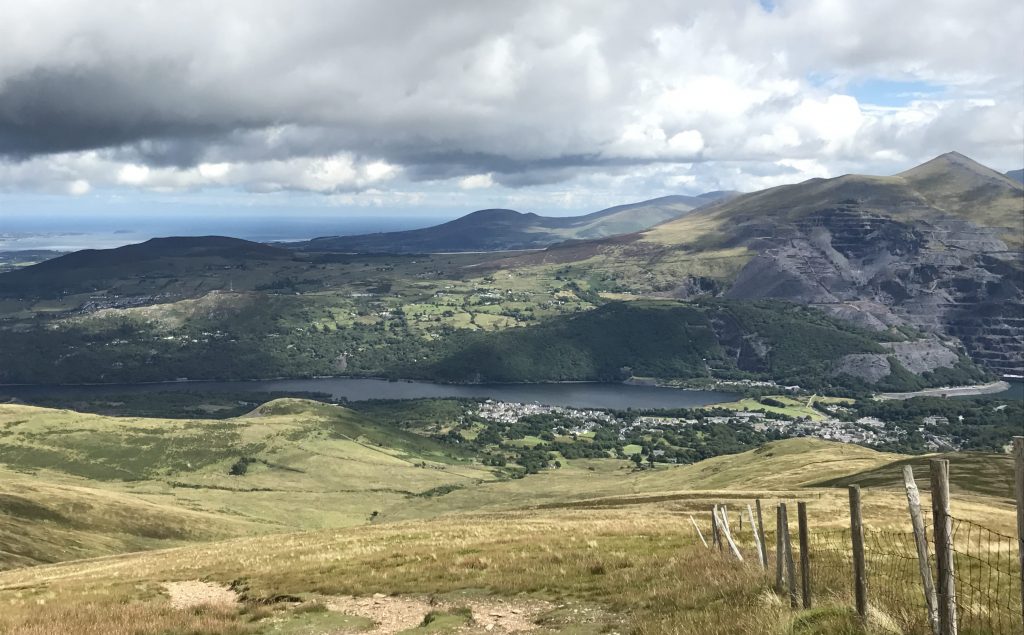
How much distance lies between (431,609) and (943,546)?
→ 16.0m

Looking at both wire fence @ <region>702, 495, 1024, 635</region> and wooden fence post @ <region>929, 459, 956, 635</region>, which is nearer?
wooden fence post @ <region>929, 459, 956, 635</region>

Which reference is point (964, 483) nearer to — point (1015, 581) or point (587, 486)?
point (587, 486)

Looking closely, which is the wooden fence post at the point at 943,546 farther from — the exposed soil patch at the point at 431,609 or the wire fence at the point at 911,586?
the exposed soil patch at the point at 431,609

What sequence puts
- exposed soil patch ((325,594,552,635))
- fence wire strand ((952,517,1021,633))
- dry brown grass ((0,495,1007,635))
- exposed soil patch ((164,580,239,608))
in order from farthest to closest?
1. exposed soil patch ((164,580,239,608))
2. exposed soil patch ((325,594,552,635))
3. dry brown grass ((0,495,1007,635))
4. fence wire strand ((952,517,1021,633))

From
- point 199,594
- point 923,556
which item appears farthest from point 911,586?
point 199,594

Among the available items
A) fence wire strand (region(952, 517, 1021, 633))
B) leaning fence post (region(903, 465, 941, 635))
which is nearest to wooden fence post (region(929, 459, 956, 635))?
fence wire strand (region(952, 517, 1021, 633))

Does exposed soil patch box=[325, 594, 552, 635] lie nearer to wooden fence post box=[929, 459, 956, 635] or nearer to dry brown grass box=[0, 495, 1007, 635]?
dry brown grass box=[0, 495, 1007, 635]

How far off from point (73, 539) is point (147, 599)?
257ft

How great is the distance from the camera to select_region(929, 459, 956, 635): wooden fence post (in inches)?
448

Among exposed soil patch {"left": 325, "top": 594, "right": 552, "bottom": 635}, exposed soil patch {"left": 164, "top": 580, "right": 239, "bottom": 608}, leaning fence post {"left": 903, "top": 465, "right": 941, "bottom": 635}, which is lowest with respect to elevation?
exposed soil patch {"left": 164, "top": 580, "right": 239, "bottom": 608}

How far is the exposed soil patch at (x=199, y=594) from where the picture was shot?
26783mm

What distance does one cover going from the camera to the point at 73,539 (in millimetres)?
93125

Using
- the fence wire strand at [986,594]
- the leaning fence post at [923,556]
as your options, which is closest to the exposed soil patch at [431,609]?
the leaning fence post at [923,556]

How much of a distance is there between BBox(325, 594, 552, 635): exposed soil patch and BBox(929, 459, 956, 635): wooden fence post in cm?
1075
